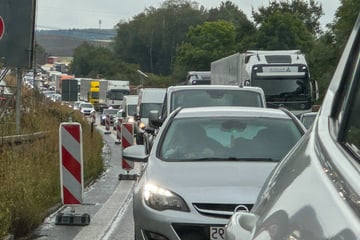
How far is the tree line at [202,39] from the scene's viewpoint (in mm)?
49544

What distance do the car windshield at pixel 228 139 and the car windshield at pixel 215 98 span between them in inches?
186

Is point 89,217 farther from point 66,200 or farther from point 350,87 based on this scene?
point 350,87

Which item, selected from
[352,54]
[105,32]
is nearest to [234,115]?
[352,54]

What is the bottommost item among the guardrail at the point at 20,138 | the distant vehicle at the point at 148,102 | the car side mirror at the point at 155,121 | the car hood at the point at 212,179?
the distant vehicle at the point at 148,102

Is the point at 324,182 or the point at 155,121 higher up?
the point at 324,182

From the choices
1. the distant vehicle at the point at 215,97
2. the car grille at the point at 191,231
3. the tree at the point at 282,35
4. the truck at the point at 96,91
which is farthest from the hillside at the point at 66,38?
the car grille at the point at 191,231

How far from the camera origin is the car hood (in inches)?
262

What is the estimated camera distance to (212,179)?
6.90m

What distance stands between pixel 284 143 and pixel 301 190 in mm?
5503

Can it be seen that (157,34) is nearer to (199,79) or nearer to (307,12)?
(307,12)

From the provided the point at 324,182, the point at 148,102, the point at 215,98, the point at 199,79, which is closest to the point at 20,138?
the point at 215,98

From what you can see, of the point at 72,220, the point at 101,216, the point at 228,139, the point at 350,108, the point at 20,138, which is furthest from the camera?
the point at 20,138

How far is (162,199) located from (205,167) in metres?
0.62

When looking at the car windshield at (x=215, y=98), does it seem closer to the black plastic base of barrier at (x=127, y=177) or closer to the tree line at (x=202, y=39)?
the black plastic base of barrier at (x=127, y=177)
